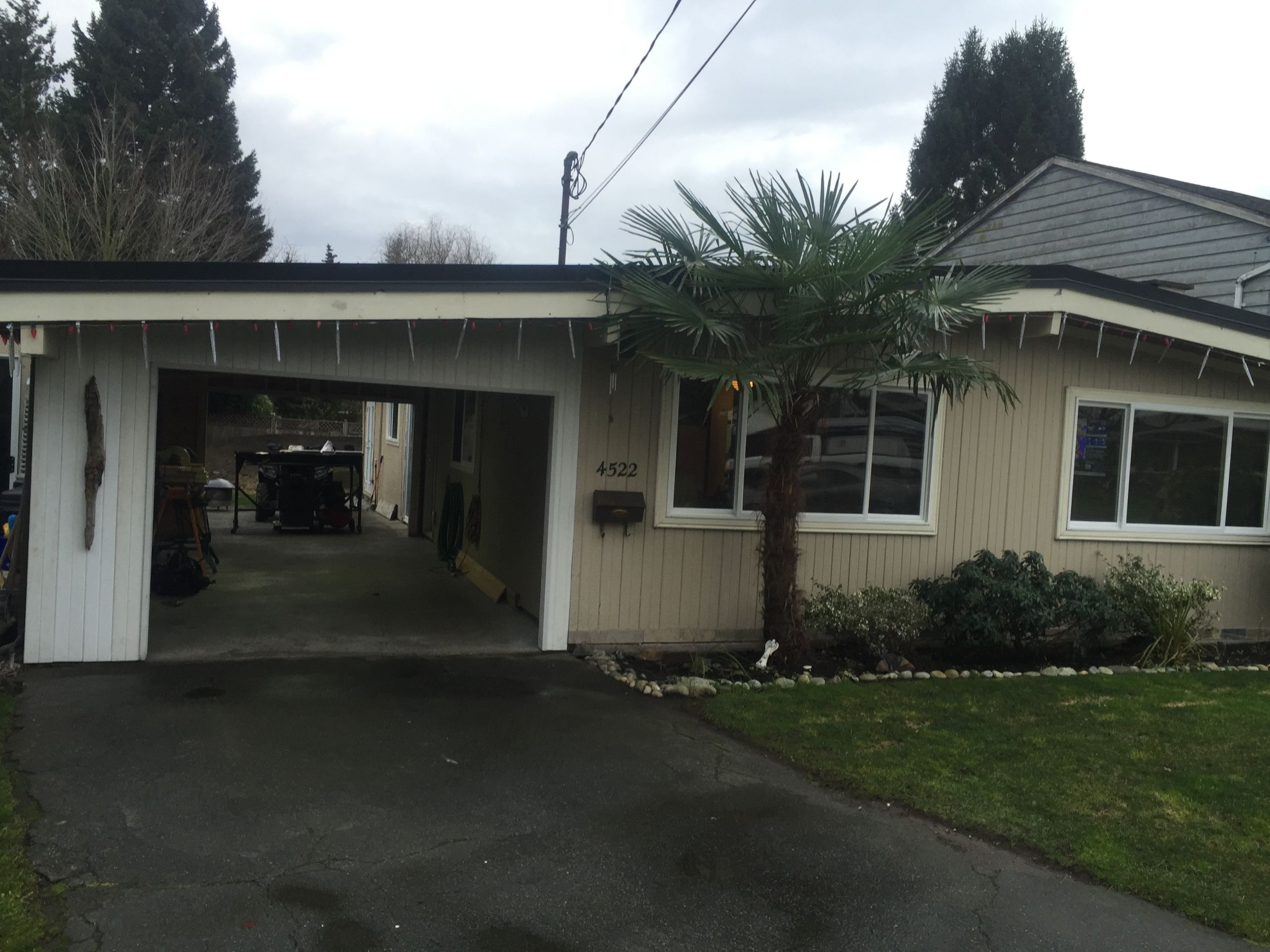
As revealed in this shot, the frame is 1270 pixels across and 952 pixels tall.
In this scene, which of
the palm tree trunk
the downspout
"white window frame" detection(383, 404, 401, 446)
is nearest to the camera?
the palm tree trunk

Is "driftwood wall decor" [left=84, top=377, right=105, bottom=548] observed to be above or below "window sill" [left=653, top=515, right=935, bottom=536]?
above

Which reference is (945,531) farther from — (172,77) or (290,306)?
(172,77)

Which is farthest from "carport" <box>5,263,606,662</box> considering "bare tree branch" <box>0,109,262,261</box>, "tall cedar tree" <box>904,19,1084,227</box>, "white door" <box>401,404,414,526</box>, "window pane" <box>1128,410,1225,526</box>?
"tall cedar tree" <box>904,19,1084,227</box>

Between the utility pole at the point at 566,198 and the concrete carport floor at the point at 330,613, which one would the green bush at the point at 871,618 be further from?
the utility pole at the point at 566,198

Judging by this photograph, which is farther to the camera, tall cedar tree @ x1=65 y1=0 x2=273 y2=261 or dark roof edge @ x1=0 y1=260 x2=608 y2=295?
tall cedar tree @ x1=65 y1=0 x2=273 y2=261

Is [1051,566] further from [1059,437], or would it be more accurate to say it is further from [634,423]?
[634,423]

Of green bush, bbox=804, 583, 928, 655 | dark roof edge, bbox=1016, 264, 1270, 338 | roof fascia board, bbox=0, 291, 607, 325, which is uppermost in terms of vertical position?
dark roof edge, bbox=1016, 264, 1270, 338

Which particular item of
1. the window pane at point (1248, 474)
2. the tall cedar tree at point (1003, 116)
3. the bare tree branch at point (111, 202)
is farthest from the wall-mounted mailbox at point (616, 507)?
the tall cedar tree at point (1003, 116)

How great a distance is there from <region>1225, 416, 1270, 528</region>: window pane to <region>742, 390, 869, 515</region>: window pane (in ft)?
12.2

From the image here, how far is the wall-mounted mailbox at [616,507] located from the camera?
750 cm

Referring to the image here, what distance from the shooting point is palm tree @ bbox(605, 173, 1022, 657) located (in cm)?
642

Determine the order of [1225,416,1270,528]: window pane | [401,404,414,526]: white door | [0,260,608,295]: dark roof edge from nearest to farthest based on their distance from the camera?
[0,260,608,295]: dark roof edge < [1225,416,1270,528]: window pane < [401,404,414,526]: white door

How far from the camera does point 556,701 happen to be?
635cm

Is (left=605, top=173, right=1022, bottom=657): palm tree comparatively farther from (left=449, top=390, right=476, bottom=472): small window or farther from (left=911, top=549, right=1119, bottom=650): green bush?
(left=449, top=390, right=476, bottom=472): small window
